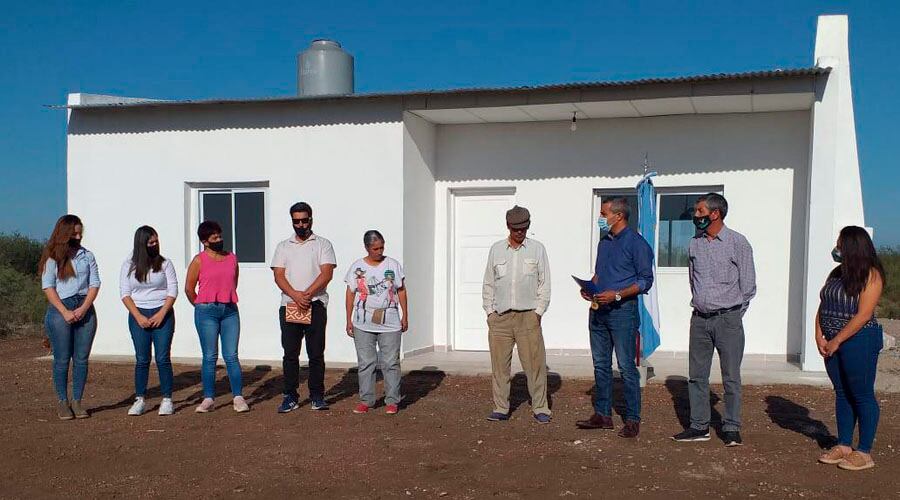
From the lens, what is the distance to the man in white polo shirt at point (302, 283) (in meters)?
7.36

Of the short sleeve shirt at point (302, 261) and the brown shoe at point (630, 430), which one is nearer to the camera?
the brown shoe at point (630, 430)

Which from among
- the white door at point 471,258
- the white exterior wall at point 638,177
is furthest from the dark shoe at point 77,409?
the white door at point 471,258

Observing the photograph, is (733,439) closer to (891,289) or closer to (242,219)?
(242,219)

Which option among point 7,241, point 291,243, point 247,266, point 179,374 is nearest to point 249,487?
point 291,243

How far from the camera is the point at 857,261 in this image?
540cm

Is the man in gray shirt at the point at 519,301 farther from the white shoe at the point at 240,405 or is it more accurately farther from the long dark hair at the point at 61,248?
the long dark hair at the point at 61,248

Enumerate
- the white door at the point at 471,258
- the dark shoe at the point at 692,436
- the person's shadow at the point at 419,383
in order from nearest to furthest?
the dark shoe at the point at 692,436 < the person's shadow at the point at 419,383 < the white door at the point at 471,258

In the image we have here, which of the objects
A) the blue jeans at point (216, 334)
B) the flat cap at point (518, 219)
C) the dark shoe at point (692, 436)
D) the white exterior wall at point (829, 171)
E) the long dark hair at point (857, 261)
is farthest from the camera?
the white exterior wall at point (829, 171)

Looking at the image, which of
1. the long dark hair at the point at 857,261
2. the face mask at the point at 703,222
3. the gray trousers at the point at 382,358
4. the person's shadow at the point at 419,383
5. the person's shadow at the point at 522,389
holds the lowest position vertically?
the person's shadow at the point at 419,383

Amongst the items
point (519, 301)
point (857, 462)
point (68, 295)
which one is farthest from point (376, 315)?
point (857, 462)

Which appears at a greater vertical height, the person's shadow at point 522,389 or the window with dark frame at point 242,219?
the window with dark frame at point 242,219

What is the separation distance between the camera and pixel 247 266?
10836mm

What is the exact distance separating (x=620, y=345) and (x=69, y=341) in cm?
461

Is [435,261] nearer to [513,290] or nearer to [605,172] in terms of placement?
[605,172]
